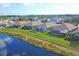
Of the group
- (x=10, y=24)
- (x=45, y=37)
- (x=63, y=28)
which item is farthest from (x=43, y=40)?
(x=10, y=24)

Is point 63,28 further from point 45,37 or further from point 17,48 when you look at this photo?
point 17,48

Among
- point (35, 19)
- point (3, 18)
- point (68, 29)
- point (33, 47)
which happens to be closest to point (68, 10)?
point (68, 29)

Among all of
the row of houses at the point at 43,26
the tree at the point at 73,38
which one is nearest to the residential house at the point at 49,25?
the row of houses at the point at 43,26

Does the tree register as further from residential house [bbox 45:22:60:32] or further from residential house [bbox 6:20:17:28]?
residential house [bbox 6:20:17:28]

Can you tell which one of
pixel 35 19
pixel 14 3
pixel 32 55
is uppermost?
pixel 14 3

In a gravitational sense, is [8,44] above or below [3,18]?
below

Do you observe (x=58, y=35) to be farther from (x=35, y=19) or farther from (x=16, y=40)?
(x=16, y=40)

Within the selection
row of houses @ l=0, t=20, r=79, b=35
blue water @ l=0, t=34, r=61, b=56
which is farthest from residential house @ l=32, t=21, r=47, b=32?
blue water @ l=0, t=34, r=61, b=56
